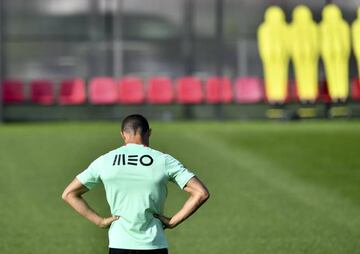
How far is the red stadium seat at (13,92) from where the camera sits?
34281 mm

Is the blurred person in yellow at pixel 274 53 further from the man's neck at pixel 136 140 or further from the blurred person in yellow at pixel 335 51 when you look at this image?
the man's neck at pixel 136 140

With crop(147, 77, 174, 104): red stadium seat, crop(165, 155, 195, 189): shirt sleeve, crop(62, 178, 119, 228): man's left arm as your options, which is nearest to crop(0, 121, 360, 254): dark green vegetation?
crop(147, 77, 174, 104): red stadium seat

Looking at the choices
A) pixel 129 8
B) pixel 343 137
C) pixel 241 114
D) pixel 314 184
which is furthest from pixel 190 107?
pixel 314 184

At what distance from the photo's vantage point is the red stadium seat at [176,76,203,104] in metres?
34.6

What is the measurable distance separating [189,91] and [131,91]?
5.09ft

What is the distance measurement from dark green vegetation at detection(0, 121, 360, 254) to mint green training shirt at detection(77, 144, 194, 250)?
6348mm

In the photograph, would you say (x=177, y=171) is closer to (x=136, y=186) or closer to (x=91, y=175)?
(x=136, y=186)

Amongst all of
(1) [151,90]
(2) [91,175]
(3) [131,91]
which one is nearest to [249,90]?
(1) [151,90]

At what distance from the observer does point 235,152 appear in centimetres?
2598

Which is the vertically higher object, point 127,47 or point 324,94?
point 127,47

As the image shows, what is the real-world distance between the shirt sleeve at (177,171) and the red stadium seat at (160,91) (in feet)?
87.6

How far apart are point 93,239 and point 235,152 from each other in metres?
11.2

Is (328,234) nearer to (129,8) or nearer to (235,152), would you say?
(235,152)

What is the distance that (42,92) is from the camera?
3434 cm
